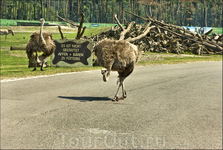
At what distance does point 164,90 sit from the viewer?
47938mm

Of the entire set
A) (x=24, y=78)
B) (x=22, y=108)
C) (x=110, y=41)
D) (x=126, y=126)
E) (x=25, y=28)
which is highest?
(x=25, y=28)

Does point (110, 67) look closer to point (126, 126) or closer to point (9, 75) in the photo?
point (9, 75)

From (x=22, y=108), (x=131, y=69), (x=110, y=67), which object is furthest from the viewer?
(x=22, y=108)

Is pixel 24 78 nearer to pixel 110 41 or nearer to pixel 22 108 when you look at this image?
pixel 22 108

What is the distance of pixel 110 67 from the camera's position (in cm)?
301

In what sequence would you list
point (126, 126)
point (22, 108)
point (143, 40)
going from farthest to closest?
1. point (126, 126)
2. point (22, 108)
3. point (143, 40)

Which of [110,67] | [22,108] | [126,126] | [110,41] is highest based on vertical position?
[110,41]

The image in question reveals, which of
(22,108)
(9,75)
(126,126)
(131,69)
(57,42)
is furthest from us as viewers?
(126,126)

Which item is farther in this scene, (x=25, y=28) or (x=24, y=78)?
(x=25, y=28)

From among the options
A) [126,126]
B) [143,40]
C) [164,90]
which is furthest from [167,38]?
[126,126]

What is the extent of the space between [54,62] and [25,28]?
109925 millimetres

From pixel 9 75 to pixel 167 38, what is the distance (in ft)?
84.1

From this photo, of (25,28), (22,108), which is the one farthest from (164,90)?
(25,28)

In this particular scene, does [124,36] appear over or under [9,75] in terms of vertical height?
over
